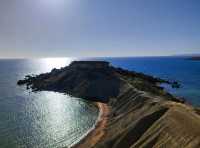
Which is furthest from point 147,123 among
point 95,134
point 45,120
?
point 45,120

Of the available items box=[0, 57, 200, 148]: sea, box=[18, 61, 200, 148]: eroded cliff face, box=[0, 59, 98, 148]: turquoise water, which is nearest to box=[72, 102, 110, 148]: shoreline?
box=[18, 61, 200, 148]: eroded cliff face

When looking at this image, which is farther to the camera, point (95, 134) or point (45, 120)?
point (45, 120)

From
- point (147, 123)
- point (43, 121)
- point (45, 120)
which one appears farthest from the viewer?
point (45, 120)

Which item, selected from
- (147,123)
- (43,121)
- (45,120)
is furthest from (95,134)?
(45,120)

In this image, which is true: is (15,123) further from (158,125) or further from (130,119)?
(158,125)

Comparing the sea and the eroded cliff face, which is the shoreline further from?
the sea

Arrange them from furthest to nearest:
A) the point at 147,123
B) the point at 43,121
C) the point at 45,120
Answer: the point at 45,120 < the point at 43,121 < the point at 147,123

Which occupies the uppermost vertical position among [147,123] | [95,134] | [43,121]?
[147,123]

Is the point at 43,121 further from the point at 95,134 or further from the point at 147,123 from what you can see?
the point at 147,123

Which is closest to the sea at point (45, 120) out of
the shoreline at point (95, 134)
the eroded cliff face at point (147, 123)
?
the shoreline at point (95, 134)

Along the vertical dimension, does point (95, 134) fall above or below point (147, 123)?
below
